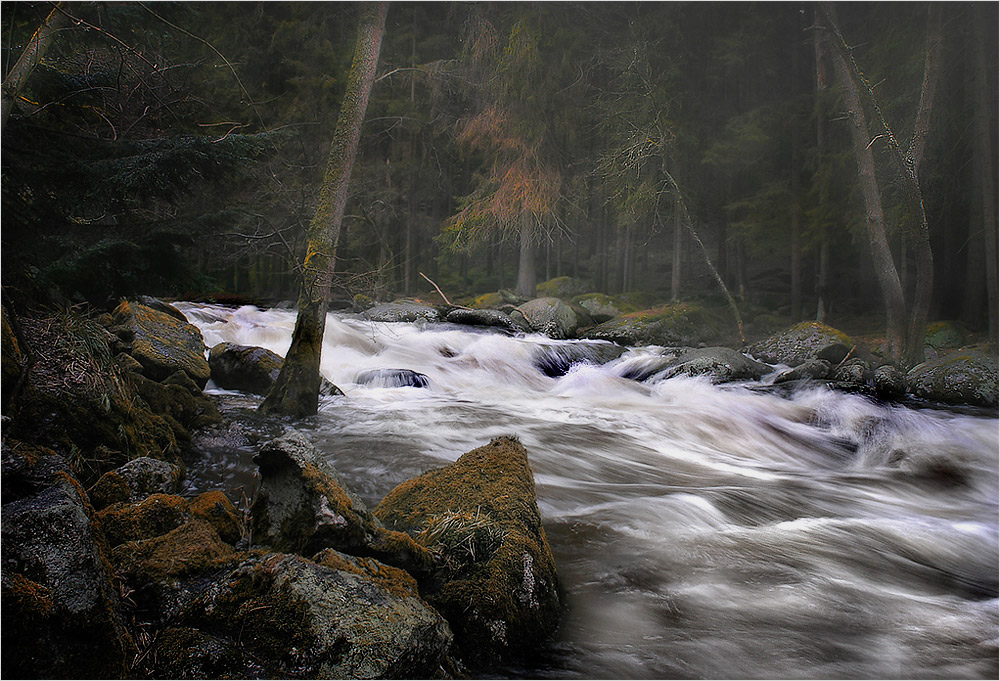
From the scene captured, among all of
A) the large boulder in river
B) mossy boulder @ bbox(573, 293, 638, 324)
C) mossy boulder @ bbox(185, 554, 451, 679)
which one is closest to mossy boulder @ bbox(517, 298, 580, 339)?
mossy boulder @ bbox(573, 293, 638, 324)

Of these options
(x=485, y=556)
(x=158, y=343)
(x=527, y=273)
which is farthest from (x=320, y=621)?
(x=527, y=273)

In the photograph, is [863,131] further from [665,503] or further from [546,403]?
[665,503]

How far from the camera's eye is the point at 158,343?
6.45m

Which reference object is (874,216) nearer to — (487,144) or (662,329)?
(662,329)

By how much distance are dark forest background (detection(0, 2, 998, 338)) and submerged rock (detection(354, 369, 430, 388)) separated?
6.70 feet

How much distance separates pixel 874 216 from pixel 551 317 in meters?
7.44

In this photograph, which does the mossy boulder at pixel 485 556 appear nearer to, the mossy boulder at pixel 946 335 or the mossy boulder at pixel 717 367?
the mossy boulder at pixel 717 367

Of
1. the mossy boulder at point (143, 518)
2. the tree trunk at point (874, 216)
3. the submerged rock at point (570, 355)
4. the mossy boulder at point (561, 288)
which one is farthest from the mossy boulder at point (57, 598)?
the mossy boulder at point (561, 288)

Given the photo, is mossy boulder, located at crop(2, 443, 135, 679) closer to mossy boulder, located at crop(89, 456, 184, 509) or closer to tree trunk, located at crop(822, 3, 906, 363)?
mossy boulder, located at crop(89, 456, 184, 509)

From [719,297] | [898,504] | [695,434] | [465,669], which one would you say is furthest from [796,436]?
[719,297]

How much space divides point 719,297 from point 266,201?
15410mm

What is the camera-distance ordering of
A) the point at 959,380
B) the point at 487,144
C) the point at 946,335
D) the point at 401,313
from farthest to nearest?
the point at 487,144
the point at 401,313
the point at 946,335
the point at 959,380

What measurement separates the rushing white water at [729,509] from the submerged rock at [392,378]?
125 millimetres

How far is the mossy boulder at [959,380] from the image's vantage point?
820 cm
